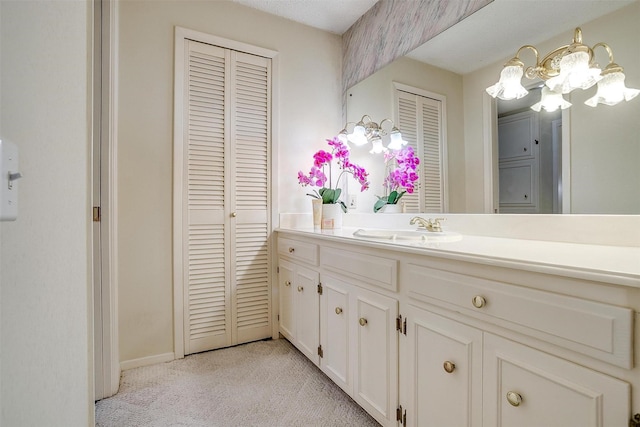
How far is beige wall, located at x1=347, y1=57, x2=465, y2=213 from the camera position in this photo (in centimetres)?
165

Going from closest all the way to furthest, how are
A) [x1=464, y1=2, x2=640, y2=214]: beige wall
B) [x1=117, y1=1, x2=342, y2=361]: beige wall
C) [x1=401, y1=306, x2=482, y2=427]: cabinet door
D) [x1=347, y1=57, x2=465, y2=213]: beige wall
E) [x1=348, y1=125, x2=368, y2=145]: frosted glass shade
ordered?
1. [x1=401, y1=306, x2=482, y2=427]: cabinet door
2. [x1=464, y1=2, x2=640, y2=214]: beige wall
3. [x1=347, y1=57, x2=465, y2=213]: beige wall
4. [x1=117, y1=1, x2=342, y2=361]: beige wall
5. [x1=348, y1=125, x2=368, y2=145]: frosted glass shade

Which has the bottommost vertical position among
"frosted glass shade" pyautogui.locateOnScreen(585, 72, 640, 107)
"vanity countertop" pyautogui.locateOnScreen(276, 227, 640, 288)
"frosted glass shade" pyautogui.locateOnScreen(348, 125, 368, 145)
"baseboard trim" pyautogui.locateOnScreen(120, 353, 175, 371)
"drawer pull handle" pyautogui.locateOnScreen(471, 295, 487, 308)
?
"baseboard trim" pyautogui.locateOnScreen(120, 353, 175, 371)

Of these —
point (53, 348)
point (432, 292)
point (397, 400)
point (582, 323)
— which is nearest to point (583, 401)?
point (582, 323)

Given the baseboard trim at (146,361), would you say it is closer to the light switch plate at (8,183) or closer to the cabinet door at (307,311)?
the cabinet door at (307,311)

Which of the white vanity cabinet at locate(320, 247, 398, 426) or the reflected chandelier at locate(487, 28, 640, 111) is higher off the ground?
the reflected chandelier at locate(487, 28, 640, 111)

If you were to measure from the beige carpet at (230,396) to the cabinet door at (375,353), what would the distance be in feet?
0.61

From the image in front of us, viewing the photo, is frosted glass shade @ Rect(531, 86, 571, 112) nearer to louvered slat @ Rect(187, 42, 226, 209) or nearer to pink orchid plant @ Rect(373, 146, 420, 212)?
pink orchid plant @ Rect(373, 146, 420, 212)

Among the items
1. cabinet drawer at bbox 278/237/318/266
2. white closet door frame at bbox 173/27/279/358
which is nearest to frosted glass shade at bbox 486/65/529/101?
cabinet drawer at bbox 278/237/318/266

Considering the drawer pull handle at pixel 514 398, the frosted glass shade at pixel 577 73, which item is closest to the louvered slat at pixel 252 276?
the drawer pull handle at pixel 514 398

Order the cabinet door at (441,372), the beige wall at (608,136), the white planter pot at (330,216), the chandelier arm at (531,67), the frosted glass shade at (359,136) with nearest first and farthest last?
Answer: the cabinet door at (441,372) < the beige wall at (608,136) < the chandelier arm at (531,67) < the white planter pot at (330,216) < the frosted glass shade at (359,136)

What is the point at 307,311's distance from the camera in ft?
6.16

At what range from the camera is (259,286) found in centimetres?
228

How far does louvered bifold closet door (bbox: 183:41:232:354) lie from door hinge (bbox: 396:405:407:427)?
136cm

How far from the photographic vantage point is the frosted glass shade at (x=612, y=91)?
3.43 feet
